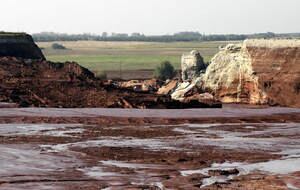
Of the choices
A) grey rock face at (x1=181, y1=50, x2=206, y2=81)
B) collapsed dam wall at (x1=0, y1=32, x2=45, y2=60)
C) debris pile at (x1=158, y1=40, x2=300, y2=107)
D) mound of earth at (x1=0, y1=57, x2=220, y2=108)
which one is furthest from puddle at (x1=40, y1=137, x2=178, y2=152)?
grey rock face at (x1=181, y1=50, x2=206, y2=81)

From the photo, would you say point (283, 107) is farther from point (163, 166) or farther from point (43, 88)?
point (163, 166)

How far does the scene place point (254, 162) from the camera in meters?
15.1

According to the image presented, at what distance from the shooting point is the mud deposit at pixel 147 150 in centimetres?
1243

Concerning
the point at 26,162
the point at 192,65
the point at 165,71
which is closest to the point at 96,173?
the point at 26,162

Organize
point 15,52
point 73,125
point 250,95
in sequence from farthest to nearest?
point 15,52
point 250,95
point 73,125

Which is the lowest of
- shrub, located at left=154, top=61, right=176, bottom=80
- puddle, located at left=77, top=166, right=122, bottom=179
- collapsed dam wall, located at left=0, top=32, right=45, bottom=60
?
shrub, located at left=154, top=61, right=176, bottom=80

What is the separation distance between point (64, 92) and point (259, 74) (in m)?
9.27

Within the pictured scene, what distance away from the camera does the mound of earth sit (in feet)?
94.2

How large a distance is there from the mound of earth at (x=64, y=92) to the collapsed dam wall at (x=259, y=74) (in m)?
3.40

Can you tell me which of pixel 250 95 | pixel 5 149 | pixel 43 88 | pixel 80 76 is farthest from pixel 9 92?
pixel 5 149

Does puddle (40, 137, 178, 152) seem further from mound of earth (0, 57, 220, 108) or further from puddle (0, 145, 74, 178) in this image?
mound of earth (0, 57, 220, 108)

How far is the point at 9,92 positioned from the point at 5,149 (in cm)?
1403

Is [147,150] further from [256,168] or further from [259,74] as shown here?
[259,74]

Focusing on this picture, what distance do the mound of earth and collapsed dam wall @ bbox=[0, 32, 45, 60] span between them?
30.8ft
